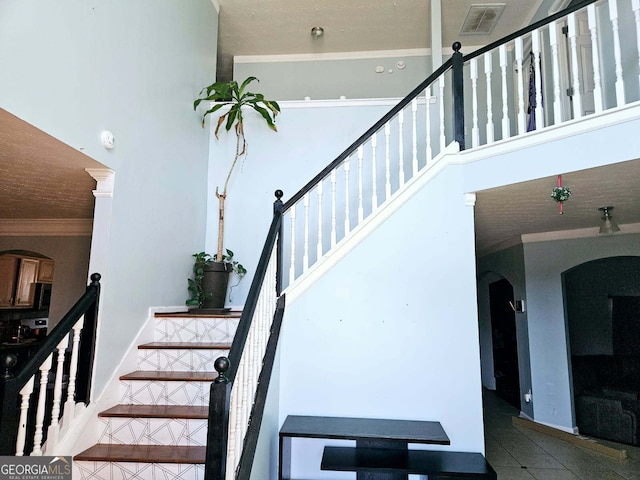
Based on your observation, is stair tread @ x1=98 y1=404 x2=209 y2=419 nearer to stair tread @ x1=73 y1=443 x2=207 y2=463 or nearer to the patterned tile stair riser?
the patterned tile stair riser

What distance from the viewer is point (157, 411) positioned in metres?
2.53

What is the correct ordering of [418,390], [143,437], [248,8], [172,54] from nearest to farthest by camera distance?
[143,437], [418,390], [172,54], [248,8]

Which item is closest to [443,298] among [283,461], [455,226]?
[455,226]

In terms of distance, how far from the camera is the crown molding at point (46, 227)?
4570 mm

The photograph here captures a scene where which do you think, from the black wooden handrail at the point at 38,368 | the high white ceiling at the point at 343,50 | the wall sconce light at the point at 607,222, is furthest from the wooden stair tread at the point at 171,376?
the wall sconce light at the point at 607,222

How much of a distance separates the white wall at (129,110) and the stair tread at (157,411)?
7.6 inches

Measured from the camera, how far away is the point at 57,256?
478 cm

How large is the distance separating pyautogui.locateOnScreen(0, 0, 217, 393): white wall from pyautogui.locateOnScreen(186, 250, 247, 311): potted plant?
122mm

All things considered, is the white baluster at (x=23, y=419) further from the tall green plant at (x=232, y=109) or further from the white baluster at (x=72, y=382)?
the tall green plant at (x=232, y=109)

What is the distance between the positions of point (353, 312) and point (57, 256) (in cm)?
383

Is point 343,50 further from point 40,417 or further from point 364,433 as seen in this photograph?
point 40,417

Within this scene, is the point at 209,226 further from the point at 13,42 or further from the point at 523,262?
the point at 523,262

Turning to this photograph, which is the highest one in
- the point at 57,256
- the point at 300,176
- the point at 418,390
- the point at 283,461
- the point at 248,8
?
the point at 248,8

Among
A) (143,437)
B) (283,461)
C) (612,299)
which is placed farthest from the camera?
(612,299)
